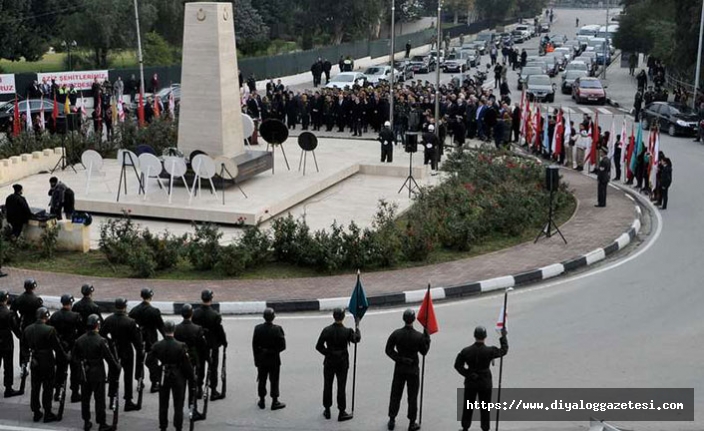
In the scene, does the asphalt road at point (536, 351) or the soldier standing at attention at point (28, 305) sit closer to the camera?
the asphalt road at point (536, 351)

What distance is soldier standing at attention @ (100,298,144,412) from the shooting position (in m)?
11.7

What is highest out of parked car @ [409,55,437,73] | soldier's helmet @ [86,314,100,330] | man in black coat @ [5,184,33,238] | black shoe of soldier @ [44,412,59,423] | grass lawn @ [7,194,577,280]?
soldier's helmet @ [86,314,100,330]

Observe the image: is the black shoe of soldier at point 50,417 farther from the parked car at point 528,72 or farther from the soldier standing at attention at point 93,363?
the parked car at point 528,72

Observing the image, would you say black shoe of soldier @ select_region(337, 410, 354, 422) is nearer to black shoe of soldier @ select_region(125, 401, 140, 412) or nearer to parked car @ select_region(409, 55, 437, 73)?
black shoe of soldier @ select_region(125, 401, 140, 412)

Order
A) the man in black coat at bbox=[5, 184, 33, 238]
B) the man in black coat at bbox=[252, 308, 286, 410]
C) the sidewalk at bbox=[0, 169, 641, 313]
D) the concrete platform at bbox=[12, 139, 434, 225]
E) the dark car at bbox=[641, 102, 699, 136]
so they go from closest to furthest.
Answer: the man in black coat at bbox=[252, 308, 286, 410] → the sidewalk at bbox=[0, 169, 641, 313] → the man in black coat at bbox=[5, 184, 33, 238] → the concrete platform at bbox=[12, 139, 434, 225] → the dark car at bbox=[641, 102, 699, 136]

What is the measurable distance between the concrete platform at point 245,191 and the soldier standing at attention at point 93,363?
9.82 metres

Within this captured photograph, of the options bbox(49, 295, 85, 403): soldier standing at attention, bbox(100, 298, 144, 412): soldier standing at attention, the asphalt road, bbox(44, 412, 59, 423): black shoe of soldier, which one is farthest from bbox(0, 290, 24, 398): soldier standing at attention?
bbox(100, 298, 144, 412): soldier standing at attention

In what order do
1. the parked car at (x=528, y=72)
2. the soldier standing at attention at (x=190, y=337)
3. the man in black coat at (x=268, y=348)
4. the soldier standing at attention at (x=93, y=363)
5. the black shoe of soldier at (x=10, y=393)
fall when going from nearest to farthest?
1. the soldier standing at attention at (x=93, y=363)
2. the soldier standing at attention at (x=190, y=337)
3. the man in black coat at (x=268, y=348)
4. the black shoe of soldier at (x=10, y=393)
5. the parked car at (x=528, y=72)

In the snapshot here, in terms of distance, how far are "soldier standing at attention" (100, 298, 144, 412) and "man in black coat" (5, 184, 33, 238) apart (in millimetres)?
8003

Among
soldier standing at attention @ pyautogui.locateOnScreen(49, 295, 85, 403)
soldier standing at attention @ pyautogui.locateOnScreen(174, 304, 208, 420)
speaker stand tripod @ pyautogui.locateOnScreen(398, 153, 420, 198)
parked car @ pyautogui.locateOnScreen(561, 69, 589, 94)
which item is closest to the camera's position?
soldier standing at attention @ pyautogui.locateOnScreen(174, 304, 208, 420)

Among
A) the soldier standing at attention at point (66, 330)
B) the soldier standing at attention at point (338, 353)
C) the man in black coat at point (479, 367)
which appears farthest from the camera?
the soldier standing at attention at point (66, 330)

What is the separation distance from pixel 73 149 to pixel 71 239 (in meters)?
8.83

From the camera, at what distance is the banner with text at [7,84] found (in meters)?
44.9

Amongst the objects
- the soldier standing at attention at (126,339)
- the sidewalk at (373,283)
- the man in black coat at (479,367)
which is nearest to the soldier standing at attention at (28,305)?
the soldier standing at attention at (126,339)
